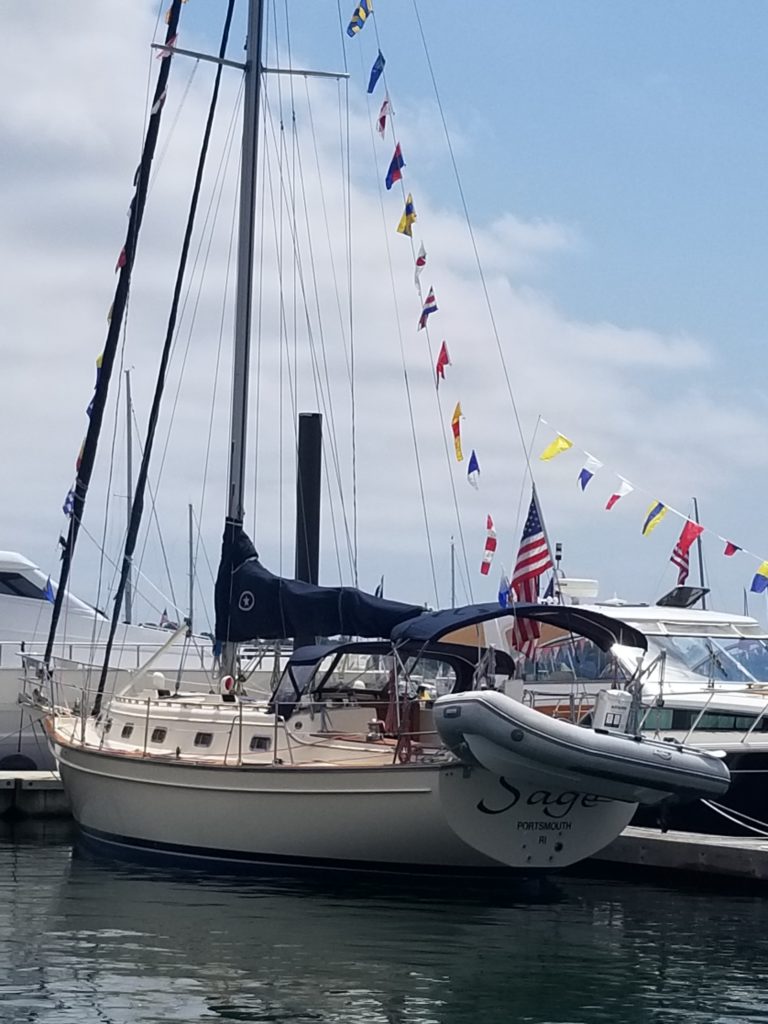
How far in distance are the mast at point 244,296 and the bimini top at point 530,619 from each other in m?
3.47

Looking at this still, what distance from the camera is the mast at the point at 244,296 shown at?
20375 mm

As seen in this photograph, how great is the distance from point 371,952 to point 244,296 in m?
10.6

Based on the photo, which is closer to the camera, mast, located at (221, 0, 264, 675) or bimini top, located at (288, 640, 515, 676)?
bimini top, located at (288, 640, 515, 676)

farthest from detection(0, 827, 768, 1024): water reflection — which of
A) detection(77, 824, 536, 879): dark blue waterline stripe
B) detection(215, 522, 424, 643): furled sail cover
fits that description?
detection(215, 522, 424, 643): furled sail cover

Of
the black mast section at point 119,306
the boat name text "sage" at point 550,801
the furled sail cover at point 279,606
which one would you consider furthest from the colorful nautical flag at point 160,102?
the boat name text "sage" at point 550,801

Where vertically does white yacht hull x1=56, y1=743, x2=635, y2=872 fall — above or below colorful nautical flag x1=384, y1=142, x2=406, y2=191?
below

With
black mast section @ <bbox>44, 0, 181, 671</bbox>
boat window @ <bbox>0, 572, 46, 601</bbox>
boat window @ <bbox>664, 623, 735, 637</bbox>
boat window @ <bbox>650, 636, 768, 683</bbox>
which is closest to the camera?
boat window @ <bbox>650, 636, 768, 683</bbox>

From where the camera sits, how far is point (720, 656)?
21.1 meters

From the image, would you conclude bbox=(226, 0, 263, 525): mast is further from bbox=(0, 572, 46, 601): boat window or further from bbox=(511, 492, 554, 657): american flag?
bbox=(0, 572, 46, 601): boat window

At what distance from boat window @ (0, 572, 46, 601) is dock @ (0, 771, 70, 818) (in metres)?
7.81

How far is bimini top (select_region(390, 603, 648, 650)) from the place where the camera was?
16.7 meters

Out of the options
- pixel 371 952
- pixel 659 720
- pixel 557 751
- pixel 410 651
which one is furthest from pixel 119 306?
pixel 371 952

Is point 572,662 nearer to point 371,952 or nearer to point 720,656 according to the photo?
point 720,656

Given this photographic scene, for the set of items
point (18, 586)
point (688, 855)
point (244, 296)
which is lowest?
point (688, 855)
